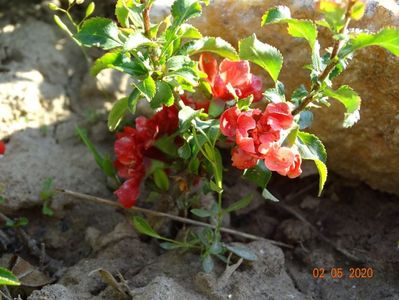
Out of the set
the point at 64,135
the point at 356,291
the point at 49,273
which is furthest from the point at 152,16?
the point at 356,291

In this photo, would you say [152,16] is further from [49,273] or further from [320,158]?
[49,273]

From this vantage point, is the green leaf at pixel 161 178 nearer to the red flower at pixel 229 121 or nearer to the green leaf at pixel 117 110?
the green leaf at pixel 117 110

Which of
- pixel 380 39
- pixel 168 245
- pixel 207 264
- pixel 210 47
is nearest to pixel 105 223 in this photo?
pixel 168 245

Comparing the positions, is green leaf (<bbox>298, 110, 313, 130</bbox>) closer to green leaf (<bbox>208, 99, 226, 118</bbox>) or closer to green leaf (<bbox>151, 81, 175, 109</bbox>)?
green leaf (<bbox>208, 99, 226, 118</bbox>)

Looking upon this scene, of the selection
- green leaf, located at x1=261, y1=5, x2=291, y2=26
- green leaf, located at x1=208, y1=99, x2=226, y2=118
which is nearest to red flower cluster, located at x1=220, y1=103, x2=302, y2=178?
green leaf, located at x1=208, y1=99, x2=226, y2=118

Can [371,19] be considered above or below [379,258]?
above

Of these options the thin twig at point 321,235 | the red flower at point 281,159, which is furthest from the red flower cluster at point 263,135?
the thin twig at point 321,235
